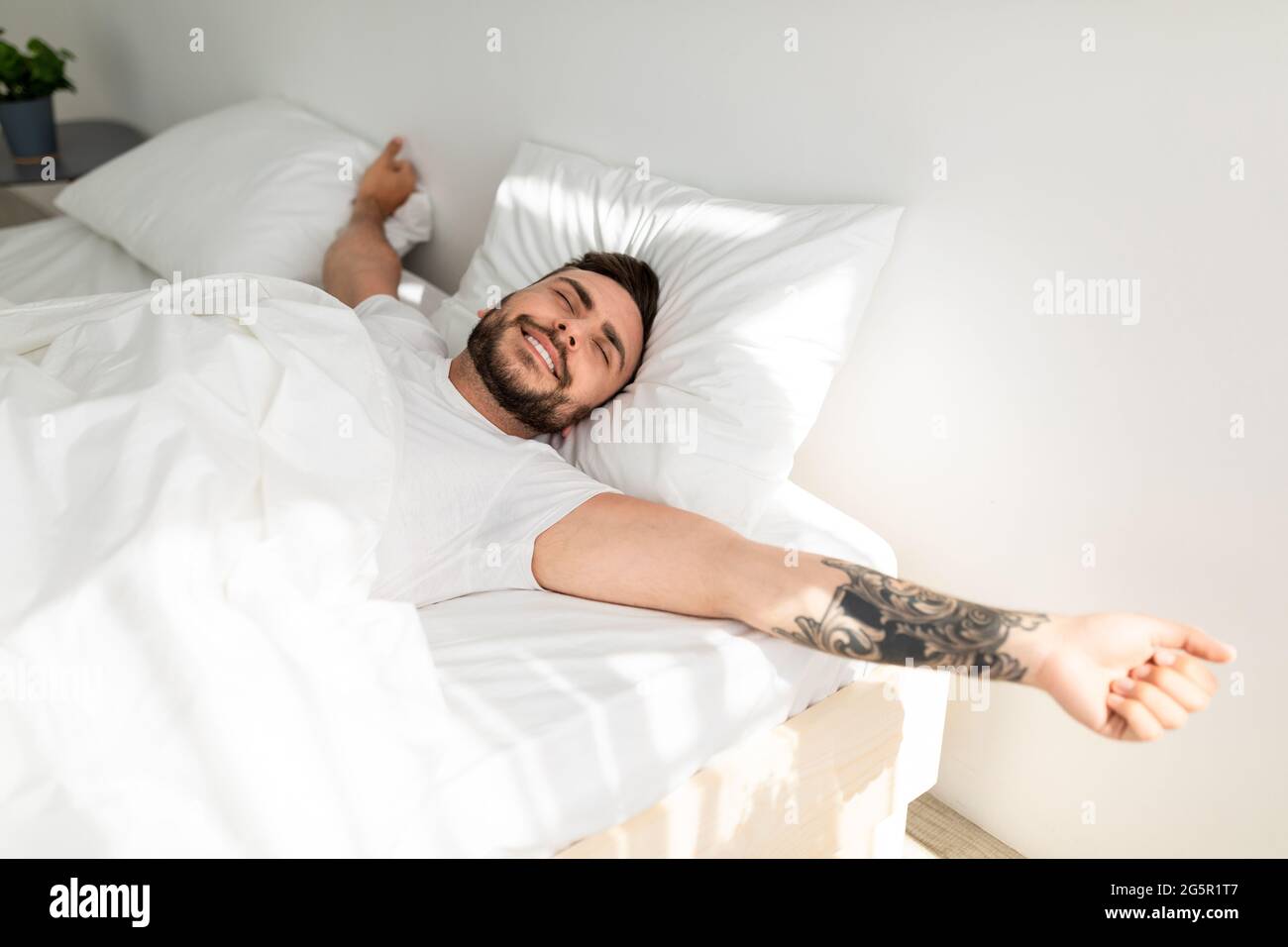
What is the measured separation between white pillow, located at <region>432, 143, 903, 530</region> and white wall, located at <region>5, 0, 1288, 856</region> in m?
0.08

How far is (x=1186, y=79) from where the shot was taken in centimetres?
113

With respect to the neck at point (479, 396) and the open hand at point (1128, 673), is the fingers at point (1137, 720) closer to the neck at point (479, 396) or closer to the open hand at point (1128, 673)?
the open hand at point (1128, 673)

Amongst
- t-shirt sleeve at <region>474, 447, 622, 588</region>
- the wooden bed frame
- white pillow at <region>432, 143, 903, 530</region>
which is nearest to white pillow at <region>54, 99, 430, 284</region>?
white pillow at <region>432, 143, 903, 530</region>

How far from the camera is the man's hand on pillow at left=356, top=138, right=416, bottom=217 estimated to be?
7.34ft

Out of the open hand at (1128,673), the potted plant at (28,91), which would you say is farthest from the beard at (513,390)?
the potted plant at (28,91)

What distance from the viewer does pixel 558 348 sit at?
154 centimetres

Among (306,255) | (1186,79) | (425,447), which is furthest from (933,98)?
(306,255)

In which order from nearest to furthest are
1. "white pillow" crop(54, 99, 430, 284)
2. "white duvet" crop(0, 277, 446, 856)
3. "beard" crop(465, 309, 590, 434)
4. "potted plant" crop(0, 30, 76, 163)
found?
1. "white duvet" crop(0, 277, 446, 856)
2. "beard" crop(465, 309, 590, 434)
3. "white pillow" crop(54, 99, 430, 284)
4. "potted plant" crop(0, 30, 76, 163)

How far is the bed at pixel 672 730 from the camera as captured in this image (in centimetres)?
109

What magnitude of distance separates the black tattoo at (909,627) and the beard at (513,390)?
1.68 feet

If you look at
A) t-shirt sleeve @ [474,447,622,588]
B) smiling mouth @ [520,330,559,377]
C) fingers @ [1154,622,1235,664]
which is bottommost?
fingers @ [1154,622,1235,664]

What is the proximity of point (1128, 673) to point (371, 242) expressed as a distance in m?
1.62

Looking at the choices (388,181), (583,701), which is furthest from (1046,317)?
(388,181)

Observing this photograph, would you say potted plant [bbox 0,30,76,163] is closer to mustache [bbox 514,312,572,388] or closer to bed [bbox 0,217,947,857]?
mustache [bbox 514,312,572,388]
